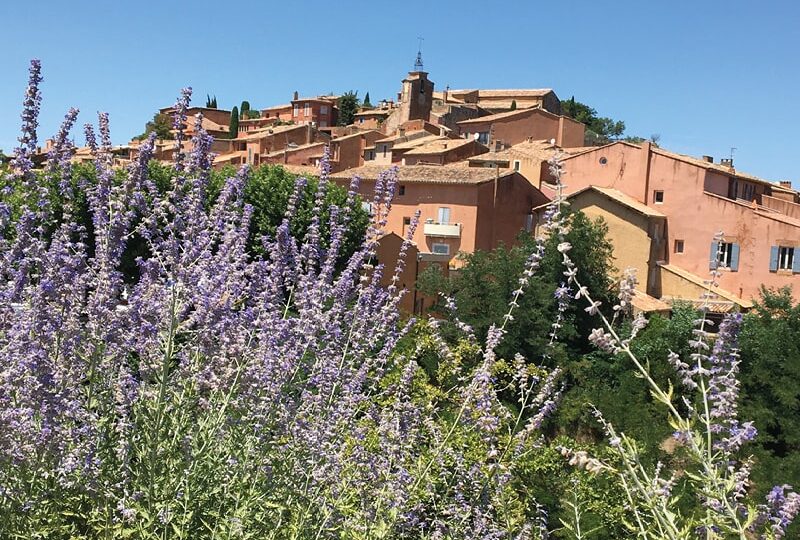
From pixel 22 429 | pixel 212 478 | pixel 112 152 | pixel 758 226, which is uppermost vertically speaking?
pixel 758 226

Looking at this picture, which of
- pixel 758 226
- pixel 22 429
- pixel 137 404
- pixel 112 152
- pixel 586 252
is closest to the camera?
pixel 22 429

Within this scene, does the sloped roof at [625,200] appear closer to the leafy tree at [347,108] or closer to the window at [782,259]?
the window at [782,259]

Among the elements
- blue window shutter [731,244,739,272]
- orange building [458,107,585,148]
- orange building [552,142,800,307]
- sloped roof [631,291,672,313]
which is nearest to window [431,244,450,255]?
Result: orange building [552,142,800,307]

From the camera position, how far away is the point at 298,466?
4.28 metres

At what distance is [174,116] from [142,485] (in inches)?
75.8

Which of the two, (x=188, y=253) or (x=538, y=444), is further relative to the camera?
(x=538, y=444)

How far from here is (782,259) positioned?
1282 inches

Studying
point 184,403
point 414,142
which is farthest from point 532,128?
point 184,403

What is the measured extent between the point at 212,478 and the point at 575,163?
35.6 metres

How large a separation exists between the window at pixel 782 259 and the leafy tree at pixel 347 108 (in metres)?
54.5

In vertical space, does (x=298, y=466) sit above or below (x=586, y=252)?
below

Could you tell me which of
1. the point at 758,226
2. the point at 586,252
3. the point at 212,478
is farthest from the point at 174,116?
the point at 758,226

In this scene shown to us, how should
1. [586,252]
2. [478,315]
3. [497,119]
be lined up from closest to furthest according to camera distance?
[478,315] < [586,252] < [497,119]

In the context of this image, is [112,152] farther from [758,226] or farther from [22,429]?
[758,226]
